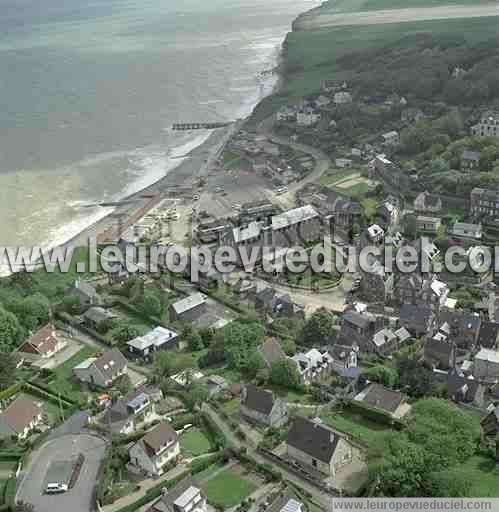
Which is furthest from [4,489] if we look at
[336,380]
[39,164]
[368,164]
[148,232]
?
[39,164]

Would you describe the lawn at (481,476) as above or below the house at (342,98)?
below

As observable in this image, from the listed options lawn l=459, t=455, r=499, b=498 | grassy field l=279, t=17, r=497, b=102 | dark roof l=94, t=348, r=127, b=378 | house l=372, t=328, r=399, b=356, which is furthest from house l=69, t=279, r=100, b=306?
grassy field l=279, t=17, r=497, b=102

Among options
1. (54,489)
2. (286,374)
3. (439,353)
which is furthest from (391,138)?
(54,489)

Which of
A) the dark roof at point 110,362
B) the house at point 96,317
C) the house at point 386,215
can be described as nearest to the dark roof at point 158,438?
the dark roof at point 110,362

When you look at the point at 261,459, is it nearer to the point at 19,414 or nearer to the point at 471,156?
the point at 19,414

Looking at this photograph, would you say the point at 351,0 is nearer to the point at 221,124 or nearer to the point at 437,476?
the point at 221,124

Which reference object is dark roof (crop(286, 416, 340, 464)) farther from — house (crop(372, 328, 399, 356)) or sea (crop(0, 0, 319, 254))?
sea (crop(0, 0, 319, 254))

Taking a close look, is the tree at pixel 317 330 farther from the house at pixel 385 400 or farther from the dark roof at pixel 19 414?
the dark roof at pixel 19 414
